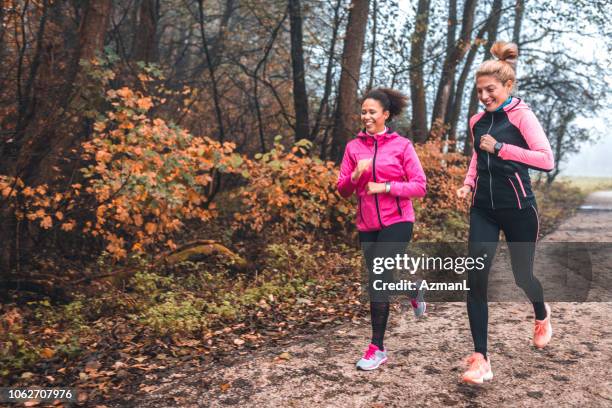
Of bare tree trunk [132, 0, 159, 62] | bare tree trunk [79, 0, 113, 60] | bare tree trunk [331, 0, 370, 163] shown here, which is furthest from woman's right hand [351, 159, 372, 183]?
bare tree trunk [132, 0, 159, 62]

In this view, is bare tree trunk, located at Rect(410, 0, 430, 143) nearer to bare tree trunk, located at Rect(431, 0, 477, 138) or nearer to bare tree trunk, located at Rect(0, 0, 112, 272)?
bare tree trunk, located at Rect(431, 0, 477, 138)

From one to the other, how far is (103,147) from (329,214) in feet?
14.0

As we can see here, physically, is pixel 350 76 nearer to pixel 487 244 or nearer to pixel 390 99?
pixel 390 99

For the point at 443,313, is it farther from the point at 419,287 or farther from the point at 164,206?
the point at 164,206

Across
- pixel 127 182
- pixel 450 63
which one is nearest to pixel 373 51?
pixel 450 63

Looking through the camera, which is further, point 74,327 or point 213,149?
point 213,149

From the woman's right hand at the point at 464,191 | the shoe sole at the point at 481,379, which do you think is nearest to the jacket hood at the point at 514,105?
the woman's right hand at the point at 464,191

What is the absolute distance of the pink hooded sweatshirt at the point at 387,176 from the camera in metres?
4.25

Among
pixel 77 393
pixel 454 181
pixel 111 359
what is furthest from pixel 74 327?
pixel 454 181

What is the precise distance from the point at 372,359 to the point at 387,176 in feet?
4.82

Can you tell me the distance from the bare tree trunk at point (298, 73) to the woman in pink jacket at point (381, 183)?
24.0 feet

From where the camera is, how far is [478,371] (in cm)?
395

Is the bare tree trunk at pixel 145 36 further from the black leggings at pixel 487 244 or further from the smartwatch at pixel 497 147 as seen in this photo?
the smartwatch at pixel 497 147

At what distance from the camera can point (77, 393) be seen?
161 inches
